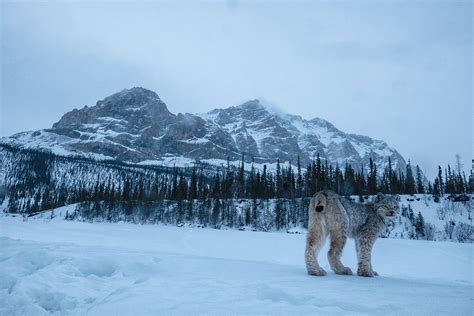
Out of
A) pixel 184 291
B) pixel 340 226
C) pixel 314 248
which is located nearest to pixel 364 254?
pixel 340 226

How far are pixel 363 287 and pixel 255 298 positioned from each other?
1777 mm

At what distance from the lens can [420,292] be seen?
488 centimetres

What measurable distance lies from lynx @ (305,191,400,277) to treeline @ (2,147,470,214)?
61286 millimetres

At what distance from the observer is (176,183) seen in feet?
326

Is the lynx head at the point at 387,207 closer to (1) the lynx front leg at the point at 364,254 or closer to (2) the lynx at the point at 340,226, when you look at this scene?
(2) the lynx at the point at 340,226

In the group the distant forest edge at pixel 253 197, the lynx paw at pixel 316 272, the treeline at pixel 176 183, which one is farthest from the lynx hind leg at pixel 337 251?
the treeline at pixel 176 183

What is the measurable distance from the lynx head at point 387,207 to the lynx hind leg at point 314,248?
1.62 meters

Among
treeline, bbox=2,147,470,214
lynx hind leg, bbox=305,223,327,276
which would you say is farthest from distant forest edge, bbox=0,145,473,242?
lynx hind leg, bbox=305,223,327,276

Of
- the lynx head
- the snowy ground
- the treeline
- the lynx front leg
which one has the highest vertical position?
the treeline

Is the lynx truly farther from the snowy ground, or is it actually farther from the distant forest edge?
the distant forest edge

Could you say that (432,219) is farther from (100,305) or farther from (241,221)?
(100,305)

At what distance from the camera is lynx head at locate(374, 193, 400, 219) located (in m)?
7.44

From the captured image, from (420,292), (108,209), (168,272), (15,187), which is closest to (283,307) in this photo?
(420,292)

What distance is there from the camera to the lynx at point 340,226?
22.3 ft
